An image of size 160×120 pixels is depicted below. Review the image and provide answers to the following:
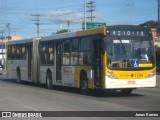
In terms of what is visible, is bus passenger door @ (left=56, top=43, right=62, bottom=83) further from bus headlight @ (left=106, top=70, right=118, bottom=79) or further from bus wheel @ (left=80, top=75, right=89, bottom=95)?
bus headlight @ (left=106, top=70, right=118, bottom=79)

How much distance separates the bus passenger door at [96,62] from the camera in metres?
20.8

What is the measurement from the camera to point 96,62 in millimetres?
21078

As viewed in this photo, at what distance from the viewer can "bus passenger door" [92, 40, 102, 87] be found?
2083cm

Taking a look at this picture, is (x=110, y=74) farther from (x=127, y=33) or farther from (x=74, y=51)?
(x=74, y=51)

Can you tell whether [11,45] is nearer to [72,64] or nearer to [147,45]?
[72,64]

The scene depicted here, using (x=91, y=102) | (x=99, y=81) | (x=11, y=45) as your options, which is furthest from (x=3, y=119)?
(x=11, y=45)

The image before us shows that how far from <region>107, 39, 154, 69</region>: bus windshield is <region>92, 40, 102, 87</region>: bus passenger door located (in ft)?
2.11

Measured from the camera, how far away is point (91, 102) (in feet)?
60.3

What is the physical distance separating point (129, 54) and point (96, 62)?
1547mm

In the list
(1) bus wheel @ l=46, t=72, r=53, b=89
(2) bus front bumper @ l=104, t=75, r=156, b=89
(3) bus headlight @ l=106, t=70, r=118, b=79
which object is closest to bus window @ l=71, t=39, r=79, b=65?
(3) bus headlight @ l=106, t=70, r=118, b=79

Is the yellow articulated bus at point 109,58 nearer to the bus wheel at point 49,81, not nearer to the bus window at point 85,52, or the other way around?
the bus window at point 85,52

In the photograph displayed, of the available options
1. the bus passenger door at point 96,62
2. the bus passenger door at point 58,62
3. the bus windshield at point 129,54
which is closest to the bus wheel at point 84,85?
the bus passenger door at point 96,62

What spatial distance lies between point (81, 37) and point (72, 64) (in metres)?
1.65

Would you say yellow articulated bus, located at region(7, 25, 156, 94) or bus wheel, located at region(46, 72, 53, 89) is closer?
yellow articulated bus, located at region(7, 25, 156, 94)
